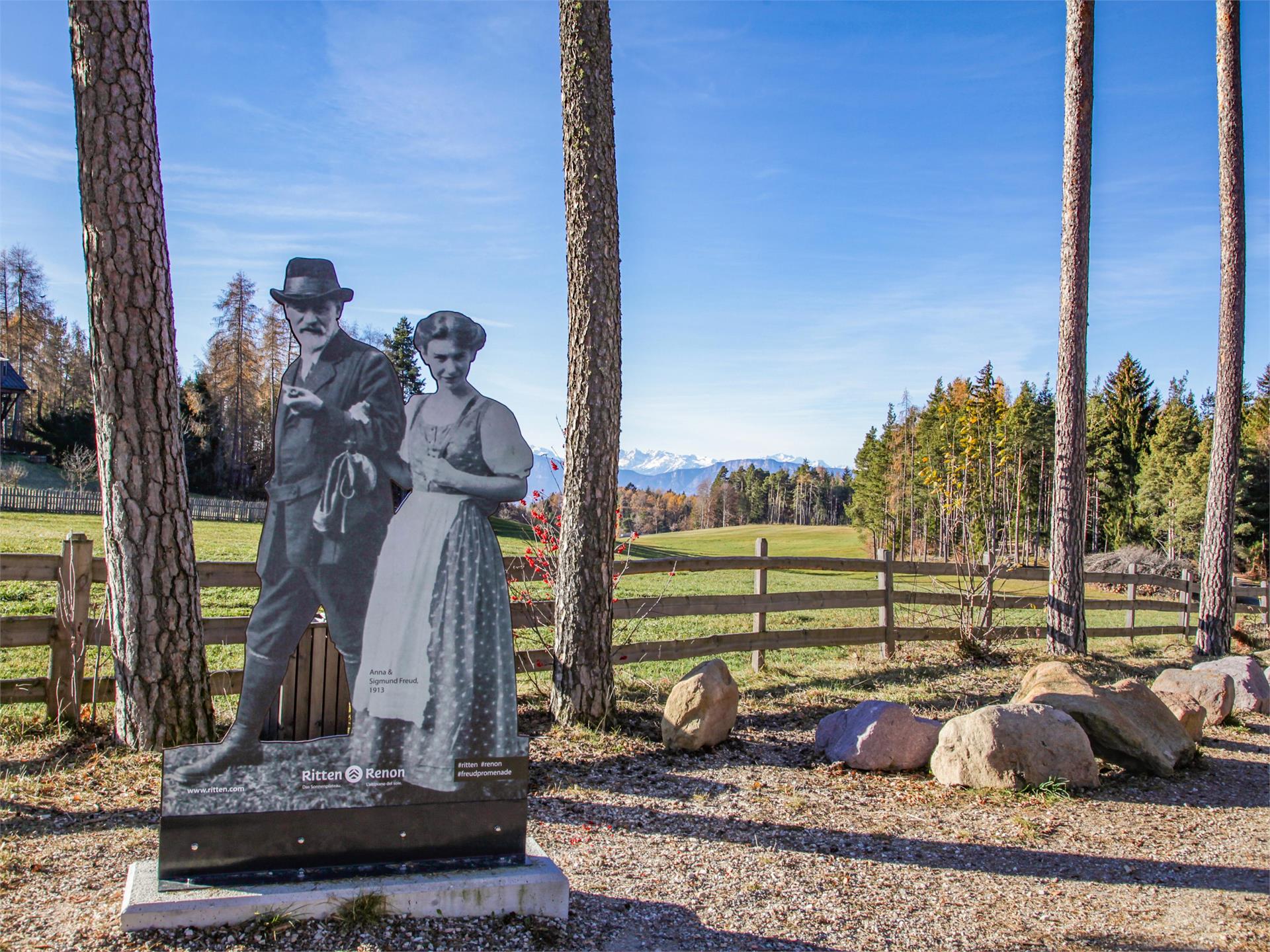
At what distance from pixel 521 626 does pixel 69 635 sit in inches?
118

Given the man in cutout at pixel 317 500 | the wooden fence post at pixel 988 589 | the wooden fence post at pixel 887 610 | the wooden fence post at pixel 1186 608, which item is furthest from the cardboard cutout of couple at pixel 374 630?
the wooden fence post at pixel 1186 608

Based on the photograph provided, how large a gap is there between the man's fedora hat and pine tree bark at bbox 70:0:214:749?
1971mm

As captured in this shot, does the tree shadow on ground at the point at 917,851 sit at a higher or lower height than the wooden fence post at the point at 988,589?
lower

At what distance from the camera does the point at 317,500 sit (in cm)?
332

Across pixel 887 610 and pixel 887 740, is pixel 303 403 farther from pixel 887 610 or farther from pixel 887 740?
pixel 887 610

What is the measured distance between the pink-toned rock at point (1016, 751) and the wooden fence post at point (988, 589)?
14.7 ft

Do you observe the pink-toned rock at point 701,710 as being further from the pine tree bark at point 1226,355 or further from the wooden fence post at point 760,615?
the pine tree bark at point 1226,355

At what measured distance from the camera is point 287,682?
4426 millimetres

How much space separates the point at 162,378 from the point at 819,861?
176 inches

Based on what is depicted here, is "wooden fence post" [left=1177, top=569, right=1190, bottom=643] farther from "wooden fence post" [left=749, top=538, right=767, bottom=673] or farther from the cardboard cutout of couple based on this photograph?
the cardboard cutout of couple

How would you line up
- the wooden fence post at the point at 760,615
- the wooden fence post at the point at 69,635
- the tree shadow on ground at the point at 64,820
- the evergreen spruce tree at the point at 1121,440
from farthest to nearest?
the evergreen spruce tree at the point at 1121,440, the wooden fence post at the point at 760,615, the wooden fence post at the point at 69,635, the tree shadow on ground at the point at 64,820

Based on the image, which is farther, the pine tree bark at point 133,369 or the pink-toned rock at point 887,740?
the pink-toned rock at point 887,740

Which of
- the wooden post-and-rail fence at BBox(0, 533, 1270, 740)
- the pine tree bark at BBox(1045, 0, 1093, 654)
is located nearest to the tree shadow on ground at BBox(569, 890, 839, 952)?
the wooden post-and-rail fence at BBox(0, 533, 1270, 740)

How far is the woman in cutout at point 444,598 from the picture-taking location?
334cm
